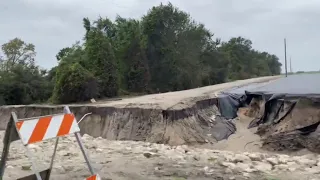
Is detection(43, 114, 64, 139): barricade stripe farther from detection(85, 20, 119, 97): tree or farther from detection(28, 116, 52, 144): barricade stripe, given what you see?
detection(85, 20, 119, 97): tree

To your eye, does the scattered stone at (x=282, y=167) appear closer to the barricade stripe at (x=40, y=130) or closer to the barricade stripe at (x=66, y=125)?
the barricade stripe at (x=66, y=125)

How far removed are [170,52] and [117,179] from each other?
2667 cm

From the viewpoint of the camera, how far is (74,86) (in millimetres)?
22359

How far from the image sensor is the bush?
22.6 metres

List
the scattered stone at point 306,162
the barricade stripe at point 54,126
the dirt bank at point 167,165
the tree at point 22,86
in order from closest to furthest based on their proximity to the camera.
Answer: the barricade stripe at point 54,126 → the dirt bank at point 167,165 → the scattered stone at point 306,162 → the tree at point 22,86

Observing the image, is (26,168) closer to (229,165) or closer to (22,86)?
(229,165)

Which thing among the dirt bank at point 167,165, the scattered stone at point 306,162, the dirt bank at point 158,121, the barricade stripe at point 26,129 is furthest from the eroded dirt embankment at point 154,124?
the barricade stripe at point 26,129

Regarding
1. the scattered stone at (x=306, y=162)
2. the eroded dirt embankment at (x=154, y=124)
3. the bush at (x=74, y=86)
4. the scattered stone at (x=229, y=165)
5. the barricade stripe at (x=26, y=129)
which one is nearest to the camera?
the barricade stripe at (x=26, y=129)

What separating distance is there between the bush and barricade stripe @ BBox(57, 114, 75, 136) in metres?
18.2

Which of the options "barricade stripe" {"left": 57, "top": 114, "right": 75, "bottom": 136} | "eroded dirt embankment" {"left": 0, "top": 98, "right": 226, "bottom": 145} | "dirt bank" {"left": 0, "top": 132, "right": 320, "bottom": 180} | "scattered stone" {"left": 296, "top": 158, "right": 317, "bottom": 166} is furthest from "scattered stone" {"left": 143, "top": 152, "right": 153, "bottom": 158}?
"barricade stripe" {"left": 57, "top": 114, "right": 75, "bottom": 136}

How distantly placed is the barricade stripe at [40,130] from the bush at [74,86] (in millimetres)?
18423

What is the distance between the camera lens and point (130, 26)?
105 ft

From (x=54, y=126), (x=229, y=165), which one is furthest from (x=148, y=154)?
(x=54, y=126)

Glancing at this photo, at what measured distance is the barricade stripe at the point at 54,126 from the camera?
430 cm
